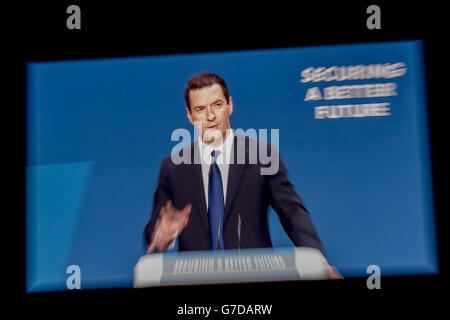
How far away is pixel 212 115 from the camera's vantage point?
95.5 inches

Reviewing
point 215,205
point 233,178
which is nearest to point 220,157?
point 233,178

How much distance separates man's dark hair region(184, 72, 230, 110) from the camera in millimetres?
2447

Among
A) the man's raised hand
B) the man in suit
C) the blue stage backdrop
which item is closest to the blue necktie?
the man in suit

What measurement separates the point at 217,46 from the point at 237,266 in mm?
1128

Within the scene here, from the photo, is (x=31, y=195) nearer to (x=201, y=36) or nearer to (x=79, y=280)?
(x=79, y=280)

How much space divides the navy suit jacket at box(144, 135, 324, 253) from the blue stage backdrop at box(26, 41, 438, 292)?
0.15 ft

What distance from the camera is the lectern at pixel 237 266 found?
234 cm

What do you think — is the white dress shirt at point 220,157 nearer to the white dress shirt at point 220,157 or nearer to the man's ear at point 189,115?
the white dress shirt at point 220,157

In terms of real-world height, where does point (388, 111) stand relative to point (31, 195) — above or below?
above

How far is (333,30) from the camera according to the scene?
8.22 ft

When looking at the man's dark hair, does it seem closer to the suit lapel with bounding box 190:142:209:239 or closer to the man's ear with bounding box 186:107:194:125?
the man's ear with bounding box 186:107:194:125

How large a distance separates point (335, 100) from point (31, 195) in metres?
1.62

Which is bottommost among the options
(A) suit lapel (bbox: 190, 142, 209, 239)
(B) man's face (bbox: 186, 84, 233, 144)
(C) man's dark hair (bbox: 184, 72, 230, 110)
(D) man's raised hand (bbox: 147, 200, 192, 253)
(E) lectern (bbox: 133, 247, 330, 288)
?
(E) lectern (bbox: 133, 247, 330, 288)

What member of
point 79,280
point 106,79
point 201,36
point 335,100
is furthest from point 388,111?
point 79,280
